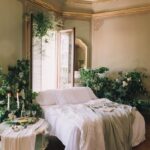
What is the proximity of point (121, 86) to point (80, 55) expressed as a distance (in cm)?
145

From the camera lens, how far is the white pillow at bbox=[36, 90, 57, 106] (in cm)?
392

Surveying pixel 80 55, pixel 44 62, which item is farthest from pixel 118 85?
pixel 44 62

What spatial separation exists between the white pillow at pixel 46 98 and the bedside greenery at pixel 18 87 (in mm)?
254

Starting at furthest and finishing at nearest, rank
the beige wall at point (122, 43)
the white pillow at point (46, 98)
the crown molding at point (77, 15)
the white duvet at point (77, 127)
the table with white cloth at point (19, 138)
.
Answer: the crown molding at point (77, 15), the beige wall at point (122, 43), the white pillow at point (46, 98), the white duvet at point (77, 127), the table with white cloth at point (19, 138)

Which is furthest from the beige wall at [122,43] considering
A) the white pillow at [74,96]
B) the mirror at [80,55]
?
the white pillow at [74,96]

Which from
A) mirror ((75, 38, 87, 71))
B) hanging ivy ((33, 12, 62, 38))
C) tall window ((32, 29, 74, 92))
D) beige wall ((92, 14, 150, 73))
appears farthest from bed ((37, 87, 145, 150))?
beige wall ((92, 14, 150, 73))

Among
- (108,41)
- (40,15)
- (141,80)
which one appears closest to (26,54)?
(40,15)

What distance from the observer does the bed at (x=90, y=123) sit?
9.41 feet

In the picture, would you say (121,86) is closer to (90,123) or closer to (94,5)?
(90,123)

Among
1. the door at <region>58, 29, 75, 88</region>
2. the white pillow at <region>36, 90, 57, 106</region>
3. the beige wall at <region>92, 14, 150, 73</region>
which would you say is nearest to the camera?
the white pillow at <region>36, 90, 57, 106</region>

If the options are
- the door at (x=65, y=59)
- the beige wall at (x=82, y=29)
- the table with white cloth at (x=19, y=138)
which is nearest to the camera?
the table with white cloth at (x=19, y=138)

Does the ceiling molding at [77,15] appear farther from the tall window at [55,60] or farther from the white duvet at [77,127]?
the white duvet at [77,127]

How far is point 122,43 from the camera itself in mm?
5332

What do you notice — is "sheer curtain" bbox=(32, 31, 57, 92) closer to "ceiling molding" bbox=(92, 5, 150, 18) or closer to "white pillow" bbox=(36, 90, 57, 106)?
"white pillow" bbox=(36, 90, 57, 106)
